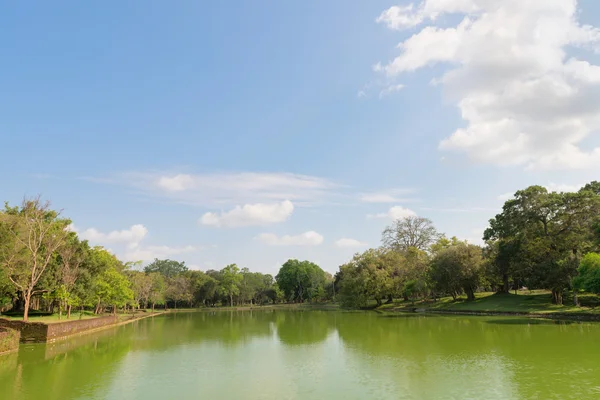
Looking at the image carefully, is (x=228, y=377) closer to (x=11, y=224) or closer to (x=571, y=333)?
(x=571, y=333)

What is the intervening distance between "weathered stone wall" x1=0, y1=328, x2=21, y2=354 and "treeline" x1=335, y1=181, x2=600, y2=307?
37.8 m

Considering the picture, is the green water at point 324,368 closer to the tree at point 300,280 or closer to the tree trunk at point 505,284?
the tree trunk at point 505,284

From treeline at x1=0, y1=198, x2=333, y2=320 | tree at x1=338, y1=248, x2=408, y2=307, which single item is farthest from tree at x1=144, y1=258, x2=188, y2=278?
tree at x1=338, y1=248, x2=408, y2=307

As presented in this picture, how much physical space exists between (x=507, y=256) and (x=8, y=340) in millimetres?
47031

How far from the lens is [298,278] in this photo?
9969cm

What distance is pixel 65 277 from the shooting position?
34.2 meters

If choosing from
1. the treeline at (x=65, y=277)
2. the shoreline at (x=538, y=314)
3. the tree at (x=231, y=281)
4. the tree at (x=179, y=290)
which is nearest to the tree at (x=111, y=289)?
the treeline at (x=65, y=277)

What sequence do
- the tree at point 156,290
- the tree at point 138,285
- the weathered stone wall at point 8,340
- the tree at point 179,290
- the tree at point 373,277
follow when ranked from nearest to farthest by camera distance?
1. the weathered stone wall at point 8,340
2. the tree at point 373,277
3. the tree at point 138,285
4. the tree at point 156,290
5. the tree at point 179,290

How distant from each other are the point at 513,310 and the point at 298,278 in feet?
212

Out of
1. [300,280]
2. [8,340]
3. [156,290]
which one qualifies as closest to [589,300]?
[8,340]

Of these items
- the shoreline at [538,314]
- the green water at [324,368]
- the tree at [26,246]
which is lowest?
the shoreline at [538,314]

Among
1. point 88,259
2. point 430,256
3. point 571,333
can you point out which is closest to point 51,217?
point 88,259

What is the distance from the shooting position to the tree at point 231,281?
89.7 m

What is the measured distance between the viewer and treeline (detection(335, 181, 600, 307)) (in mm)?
38281
